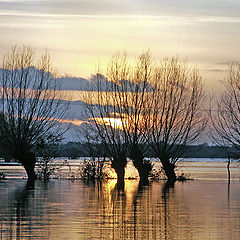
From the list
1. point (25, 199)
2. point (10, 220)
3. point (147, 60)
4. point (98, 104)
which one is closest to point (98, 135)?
point (98, 104)

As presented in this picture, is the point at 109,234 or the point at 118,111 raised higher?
the point at 118,111

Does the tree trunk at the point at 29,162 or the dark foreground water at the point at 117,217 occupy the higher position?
the tree trunk at the point at 29,162

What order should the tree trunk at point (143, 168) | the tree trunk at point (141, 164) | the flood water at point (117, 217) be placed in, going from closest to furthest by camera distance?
the flood water at point (117, 217), the tree trunk at point (141, 164), the tree trunk at point (143, 168)

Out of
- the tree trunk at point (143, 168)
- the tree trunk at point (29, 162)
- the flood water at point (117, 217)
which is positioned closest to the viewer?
the flood water at point (117, 217)

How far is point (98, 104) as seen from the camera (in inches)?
1565

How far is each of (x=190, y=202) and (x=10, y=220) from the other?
10.0 metres

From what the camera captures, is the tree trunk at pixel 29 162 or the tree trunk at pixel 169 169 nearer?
the tree trunk at pixel 29 162

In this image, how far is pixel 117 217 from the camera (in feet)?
55.8

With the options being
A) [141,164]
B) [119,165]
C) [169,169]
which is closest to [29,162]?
[119,165]

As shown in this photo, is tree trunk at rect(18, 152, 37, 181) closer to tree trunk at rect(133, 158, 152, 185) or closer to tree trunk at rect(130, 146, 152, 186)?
tree trunk at rect(130, 146, 152, 186)

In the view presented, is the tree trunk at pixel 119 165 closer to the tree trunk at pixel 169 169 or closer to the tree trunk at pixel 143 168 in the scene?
the tree trunk at pixel 143 168

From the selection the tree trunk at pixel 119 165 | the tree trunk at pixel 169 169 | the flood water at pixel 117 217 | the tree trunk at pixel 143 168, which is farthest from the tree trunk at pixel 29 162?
the flood water at pixel 117 217

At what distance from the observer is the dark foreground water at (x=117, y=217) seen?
13.5 m

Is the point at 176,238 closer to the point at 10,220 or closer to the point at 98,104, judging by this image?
the point at 10,220
